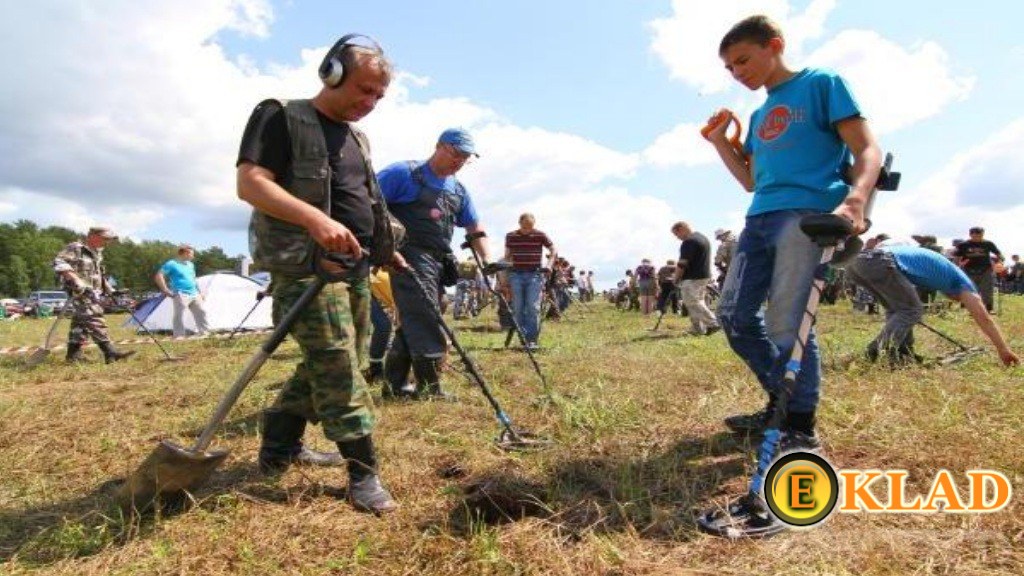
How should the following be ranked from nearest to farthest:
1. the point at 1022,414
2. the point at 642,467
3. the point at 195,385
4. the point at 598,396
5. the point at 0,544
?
the point at 0,544
the point at 642,467
the point at 1022,414
the point at 598,396
the point at 195,385

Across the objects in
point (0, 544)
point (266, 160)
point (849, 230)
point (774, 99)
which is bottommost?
point (0, 544)

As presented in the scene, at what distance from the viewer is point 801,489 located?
2.27 m

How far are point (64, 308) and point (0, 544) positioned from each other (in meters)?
7.88

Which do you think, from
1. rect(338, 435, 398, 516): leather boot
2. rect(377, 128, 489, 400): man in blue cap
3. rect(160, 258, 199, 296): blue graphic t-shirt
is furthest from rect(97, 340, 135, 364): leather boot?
rect(338, 435, 398, 516): leather boot

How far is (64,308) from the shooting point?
347 inches

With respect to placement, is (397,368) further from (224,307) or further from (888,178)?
(224,307)

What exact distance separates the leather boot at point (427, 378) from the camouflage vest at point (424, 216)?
0.87m

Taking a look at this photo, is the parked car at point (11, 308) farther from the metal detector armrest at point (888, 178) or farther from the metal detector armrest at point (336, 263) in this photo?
the metal detector armrest at point (888, 178)

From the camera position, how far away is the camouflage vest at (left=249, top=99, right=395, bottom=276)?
99.1 inches

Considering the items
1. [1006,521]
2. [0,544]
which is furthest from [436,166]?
[1006,521]

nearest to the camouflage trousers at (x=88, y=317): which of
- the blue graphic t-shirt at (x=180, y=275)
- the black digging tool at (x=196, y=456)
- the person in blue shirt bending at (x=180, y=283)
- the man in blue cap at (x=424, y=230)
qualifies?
the person in blue shirt bending at (x=180, y=283)

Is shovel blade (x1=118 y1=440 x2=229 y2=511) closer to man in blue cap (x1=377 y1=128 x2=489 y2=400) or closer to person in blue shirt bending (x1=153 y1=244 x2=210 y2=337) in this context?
man in blue cap (x1=377 y1=128 x2=489 y2=400)

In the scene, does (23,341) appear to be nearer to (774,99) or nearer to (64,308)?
(64,308)

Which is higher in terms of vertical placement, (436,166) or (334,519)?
(436,166)
